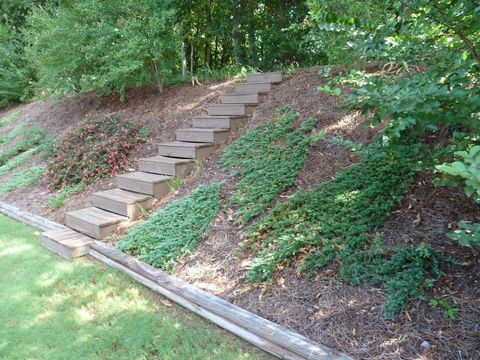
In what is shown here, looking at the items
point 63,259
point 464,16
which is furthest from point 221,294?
point 464,16

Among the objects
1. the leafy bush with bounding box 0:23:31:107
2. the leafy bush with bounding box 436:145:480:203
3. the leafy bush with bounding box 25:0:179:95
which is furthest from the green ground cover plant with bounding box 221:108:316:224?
the leafy bush with bounding box 0:23:31:107

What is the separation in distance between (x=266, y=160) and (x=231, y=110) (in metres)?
1.98

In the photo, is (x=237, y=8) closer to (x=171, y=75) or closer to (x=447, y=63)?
(x=171, y=75)

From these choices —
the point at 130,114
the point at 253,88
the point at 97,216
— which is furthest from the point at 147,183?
the point at 130,114

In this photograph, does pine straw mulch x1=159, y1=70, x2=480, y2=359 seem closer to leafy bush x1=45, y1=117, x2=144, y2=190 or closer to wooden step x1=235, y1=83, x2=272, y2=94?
wooden step x1=235, y1=83, x2=272, y2=94

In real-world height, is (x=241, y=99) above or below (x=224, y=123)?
above

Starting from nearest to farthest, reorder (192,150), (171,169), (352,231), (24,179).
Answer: (352,231), (171,169), (192,150), (24,179)

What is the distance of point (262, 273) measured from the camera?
330 cm

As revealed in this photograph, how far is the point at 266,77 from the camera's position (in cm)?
684

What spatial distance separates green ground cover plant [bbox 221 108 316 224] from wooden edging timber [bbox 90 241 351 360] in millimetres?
963

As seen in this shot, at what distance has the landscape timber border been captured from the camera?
2.57 meters

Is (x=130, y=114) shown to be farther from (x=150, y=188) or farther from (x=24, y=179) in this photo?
(x=150, y=188)

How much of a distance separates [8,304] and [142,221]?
5.61 ft

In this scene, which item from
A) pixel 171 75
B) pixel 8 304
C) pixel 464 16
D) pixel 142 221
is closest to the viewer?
pixel 464 16
